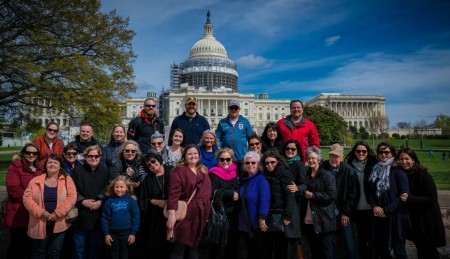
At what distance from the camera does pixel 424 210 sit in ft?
15.1

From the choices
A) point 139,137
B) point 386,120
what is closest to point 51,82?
point 139,137

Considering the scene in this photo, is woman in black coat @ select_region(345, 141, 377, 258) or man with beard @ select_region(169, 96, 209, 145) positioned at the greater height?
man with beard @ select_region(169, 96, 209, 145)

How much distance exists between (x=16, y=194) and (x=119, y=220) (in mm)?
1568

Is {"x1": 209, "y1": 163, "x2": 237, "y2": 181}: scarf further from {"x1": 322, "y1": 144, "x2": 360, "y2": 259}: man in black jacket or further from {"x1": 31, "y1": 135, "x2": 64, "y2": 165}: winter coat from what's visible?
{"x1": 31, "y1": 135, "x2": 64, "y2": 165}: winter coat

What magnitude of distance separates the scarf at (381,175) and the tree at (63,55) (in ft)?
45.6

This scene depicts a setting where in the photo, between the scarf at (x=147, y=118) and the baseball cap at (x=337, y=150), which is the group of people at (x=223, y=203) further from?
the scarf at (x=147, y=118)

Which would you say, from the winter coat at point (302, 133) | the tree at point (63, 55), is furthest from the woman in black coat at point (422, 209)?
the tree at point (63, 55)

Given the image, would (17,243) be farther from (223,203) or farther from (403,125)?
(403,125)

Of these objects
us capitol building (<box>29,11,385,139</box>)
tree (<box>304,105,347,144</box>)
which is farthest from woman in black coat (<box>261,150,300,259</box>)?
us capitol building (<box>29,11,385,139</box>)

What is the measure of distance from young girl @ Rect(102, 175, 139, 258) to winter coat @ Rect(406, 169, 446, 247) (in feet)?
12.6

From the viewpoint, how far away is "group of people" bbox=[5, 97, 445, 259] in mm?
4276

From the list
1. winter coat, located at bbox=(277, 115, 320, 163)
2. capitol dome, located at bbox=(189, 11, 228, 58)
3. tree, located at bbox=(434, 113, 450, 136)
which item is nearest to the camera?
winter coat, located at bbox=(277, 115, 320, 163)

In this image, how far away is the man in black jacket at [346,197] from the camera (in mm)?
4680

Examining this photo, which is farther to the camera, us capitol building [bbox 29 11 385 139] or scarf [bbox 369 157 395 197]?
us capitol building [bbox 29 11 385 139]
